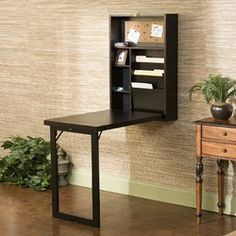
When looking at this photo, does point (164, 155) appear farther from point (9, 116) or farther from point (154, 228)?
point (9, 116)

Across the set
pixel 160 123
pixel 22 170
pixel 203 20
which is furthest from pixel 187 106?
pixel 22 170

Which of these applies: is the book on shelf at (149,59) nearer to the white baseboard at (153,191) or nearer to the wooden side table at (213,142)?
the wooden side table at (213,142)

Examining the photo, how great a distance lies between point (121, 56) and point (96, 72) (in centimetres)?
42

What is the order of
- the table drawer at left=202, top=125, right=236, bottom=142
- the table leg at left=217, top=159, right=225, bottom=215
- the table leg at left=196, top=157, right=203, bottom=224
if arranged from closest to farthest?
the table drawer at left=202, top=125, right=236, bottom=142 → the table leg at left=196, top=157, right=203, bottom=224 → the table leg at left=217, top=159, right=225, bottom=215

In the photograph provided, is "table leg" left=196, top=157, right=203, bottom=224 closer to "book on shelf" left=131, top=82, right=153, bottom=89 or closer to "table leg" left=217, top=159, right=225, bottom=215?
"table leg" left=217, top=159, right=225, bottom=215

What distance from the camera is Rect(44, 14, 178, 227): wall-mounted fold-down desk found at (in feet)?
16.9

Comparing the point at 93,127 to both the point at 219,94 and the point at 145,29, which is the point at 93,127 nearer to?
the point at 219,94

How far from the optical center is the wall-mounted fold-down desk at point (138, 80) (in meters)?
5.15

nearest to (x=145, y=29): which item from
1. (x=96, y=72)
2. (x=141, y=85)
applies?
(x=141, y=85)

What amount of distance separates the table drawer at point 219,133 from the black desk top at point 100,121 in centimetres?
55

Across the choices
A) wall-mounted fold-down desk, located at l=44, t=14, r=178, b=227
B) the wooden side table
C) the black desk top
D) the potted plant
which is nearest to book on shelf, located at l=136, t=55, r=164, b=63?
Result: wall-mounted fold-down desk, located at l=44, t=14, r=178, b=227

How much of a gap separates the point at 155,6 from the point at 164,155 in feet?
3.98

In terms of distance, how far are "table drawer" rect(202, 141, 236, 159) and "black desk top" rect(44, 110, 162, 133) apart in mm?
570

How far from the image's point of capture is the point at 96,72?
593 cm
